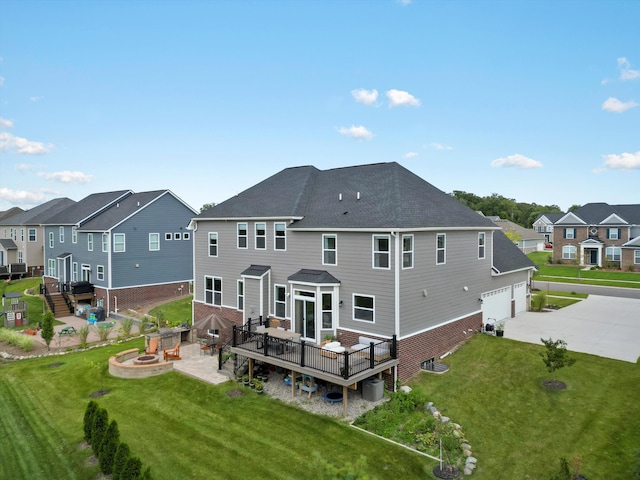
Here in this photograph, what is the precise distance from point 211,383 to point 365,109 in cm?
2224

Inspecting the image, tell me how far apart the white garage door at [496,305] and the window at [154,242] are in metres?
25.1

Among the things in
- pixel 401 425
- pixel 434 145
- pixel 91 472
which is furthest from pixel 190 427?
pixel 434 145

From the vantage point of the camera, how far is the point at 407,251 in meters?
15.2

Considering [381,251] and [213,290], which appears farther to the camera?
[213,290]

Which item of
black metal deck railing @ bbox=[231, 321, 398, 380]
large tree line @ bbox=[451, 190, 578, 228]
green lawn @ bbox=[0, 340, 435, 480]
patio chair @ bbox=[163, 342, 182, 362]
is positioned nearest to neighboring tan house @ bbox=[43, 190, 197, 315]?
patio chair @ bbox=[163, 342, 182, 362]

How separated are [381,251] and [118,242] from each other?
23492 millimetres

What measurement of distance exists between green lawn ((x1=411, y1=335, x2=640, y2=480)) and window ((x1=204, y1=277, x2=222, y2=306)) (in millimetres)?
11672

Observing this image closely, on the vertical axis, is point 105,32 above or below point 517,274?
above

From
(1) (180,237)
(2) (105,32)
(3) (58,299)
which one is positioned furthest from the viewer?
(1) (180,237)

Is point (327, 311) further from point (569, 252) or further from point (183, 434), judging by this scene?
point (569, 252)

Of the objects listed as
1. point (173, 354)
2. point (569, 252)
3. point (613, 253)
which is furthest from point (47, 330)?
point (613, 253)

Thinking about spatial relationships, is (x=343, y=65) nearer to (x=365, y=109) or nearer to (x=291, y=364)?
(x=365, y=109)

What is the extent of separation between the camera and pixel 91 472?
1034 centimetres

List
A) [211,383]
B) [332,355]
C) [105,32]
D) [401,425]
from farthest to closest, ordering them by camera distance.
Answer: [105,32] → [211,383] → [332,355] → [401,425]
